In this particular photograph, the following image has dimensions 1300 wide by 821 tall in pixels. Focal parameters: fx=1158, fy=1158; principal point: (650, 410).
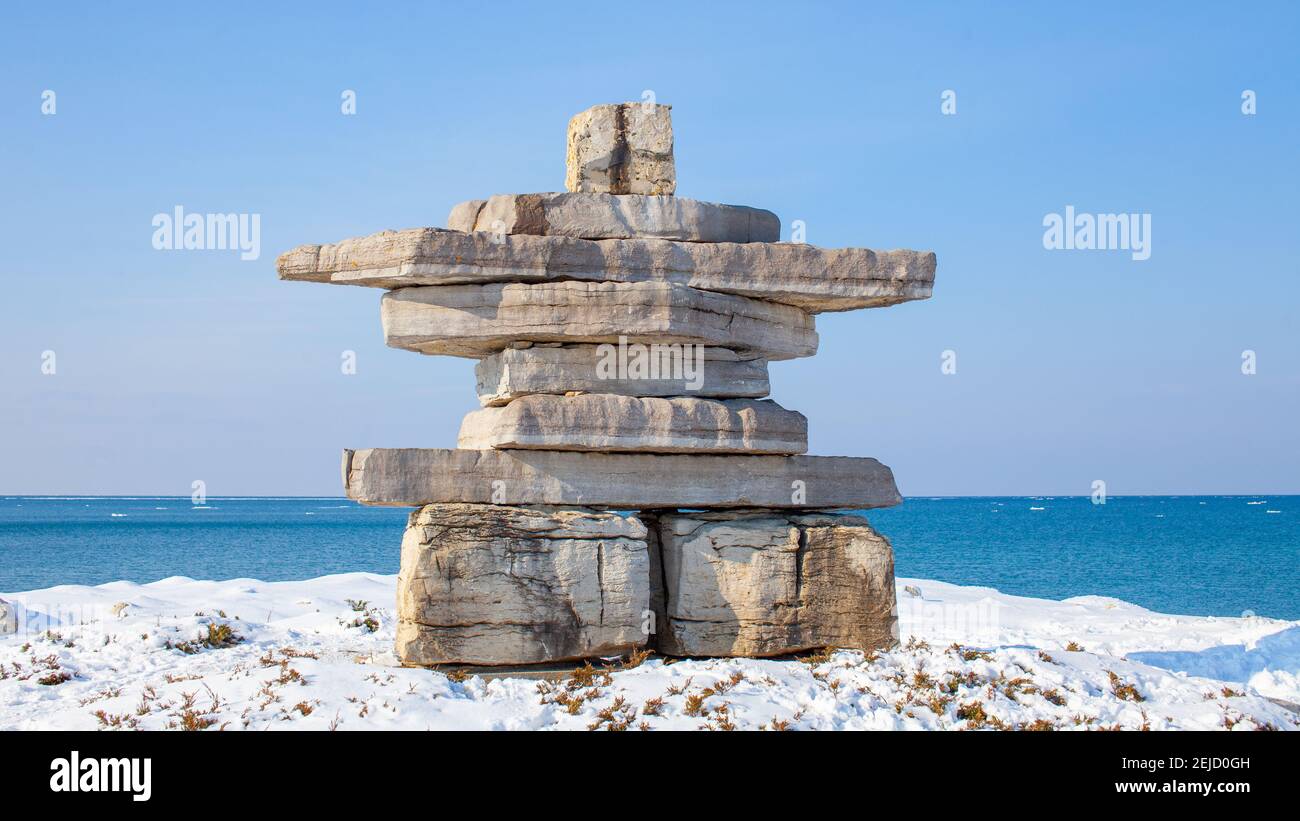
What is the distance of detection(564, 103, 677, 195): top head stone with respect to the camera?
968 centimetres

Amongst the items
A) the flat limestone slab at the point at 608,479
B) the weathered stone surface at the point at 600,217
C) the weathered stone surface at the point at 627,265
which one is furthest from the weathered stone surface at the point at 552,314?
the flat limestone slab at the point at 608,479

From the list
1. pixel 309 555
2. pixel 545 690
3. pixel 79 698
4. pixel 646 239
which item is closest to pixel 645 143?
pixel 646 239

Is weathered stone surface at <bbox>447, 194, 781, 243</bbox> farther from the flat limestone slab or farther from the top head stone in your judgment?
the flat limestone slab

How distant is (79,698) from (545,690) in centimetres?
359

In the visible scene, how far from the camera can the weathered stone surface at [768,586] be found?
9.34 metres

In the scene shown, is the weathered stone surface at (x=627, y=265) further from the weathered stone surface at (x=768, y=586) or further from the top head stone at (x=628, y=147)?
the weathered stone surface at (x=768, y=586)

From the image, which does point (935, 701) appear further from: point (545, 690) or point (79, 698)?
point (79, 698)

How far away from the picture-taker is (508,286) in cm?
913

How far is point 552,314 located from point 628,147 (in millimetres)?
1681

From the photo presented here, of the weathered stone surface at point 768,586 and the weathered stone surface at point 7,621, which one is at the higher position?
the weathered stone surface at point 768,586

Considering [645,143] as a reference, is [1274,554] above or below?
below

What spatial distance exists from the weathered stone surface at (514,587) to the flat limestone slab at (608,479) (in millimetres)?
180
